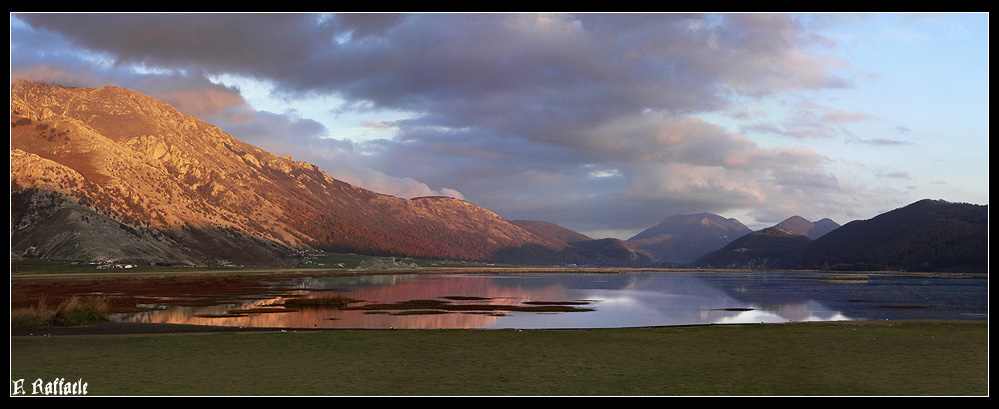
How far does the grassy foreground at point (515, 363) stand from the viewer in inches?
806

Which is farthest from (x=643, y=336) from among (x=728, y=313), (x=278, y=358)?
(x=728, y=313)

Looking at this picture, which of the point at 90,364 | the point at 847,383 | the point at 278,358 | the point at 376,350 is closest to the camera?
the point at 847,383

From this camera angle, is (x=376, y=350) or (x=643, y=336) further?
(x=643, y=336)

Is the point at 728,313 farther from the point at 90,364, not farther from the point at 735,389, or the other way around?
the point at 90,364

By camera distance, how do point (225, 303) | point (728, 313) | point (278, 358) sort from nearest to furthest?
point (278, 358), point (728, 313), point (225, 303)

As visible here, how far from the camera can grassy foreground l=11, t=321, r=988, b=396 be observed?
20.5 m

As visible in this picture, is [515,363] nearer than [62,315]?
Yes

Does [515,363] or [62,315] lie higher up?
[515,363]

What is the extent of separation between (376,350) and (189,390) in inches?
438

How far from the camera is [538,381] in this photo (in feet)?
71.8

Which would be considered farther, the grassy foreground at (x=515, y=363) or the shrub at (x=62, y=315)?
the shrub at (x=62, y=315)

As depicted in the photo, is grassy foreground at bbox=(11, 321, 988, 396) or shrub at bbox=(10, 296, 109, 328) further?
shrub at bbox=(10, 296, 109, 328)

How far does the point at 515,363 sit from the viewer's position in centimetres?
2620
